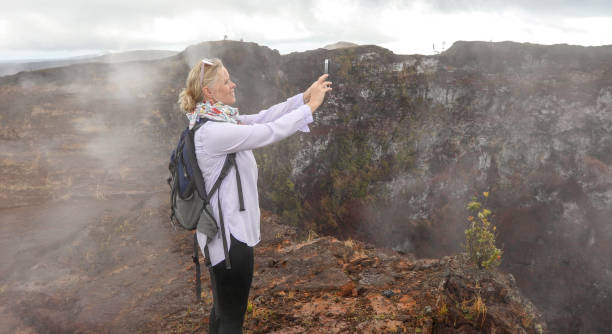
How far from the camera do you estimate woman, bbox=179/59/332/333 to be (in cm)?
196

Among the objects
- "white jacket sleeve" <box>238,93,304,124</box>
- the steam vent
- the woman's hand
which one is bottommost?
the steam vent

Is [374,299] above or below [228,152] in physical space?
below

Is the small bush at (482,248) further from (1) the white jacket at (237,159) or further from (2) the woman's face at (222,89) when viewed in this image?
(2) the woman's face at (222,89)

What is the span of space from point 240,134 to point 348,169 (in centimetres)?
1353

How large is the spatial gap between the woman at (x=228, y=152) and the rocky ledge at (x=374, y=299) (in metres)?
1.74

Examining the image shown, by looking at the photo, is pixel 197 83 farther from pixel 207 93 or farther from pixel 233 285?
pixel 233 285

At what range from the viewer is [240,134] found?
1.93 m

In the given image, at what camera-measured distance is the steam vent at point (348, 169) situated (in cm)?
609

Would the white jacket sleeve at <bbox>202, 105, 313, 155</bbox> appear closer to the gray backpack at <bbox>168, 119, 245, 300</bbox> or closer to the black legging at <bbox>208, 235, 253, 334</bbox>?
the gray backpack at <bbox>168, 119, 245, 300</bbox>

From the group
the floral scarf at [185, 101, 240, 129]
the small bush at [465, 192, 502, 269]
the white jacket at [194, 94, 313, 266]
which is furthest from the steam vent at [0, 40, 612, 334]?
the floral scarf at [185, 101, 240, 129]

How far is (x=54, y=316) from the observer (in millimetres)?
4590

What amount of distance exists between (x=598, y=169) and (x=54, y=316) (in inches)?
723

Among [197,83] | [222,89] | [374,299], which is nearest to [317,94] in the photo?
[222,89]

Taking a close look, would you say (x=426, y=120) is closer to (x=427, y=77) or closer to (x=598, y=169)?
(x=427, y=77)
